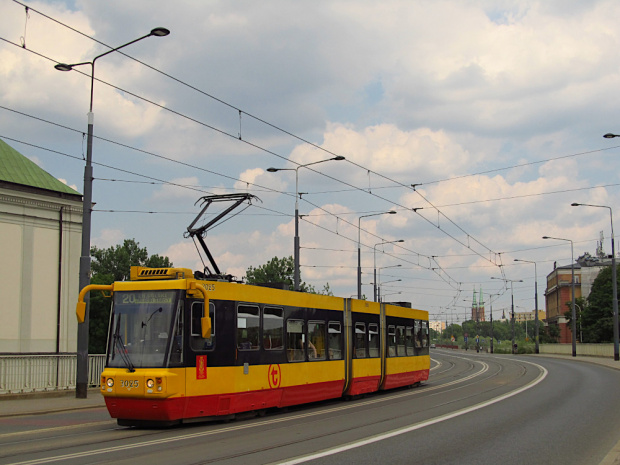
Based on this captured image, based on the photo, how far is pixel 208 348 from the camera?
1471 cm

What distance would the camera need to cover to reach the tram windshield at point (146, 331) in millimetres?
13906

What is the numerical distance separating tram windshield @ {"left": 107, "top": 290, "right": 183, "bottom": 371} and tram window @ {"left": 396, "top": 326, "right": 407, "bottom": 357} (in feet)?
41.4

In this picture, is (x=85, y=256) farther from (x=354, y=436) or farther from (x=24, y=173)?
(x=24, y=173)

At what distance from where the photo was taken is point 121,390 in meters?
13.8

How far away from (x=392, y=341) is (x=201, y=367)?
11449 mm

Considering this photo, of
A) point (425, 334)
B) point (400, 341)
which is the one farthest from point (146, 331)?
point (425, 334)

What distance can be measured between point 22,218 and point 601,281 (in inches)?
3475

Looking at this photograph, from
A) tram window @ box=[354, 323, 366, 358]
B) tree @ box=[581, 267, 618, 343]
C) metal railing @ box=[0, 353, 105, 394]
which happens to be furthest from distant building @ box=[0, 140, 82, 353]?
tree @ box=[581, 267, 618, 343]

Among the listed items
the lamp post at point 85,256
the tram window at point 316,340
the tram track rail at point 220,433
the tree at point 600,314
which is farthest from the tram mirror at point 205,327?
the tree at point 600,314

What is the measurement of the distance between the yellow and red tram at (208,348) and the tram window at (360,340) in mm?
1514

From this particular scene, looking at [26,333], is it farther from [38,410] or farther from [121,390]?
[121,390]

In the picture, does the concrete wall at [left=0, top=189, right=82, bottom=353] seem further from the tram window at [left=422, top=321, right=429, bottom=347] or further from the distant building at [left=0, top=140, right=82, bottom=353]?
the tram window at [left=422, top=321, right=429, bottom=347]

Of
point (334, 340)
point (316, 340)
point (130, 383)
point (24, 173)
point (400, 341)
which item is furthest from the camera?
point (24, 173)

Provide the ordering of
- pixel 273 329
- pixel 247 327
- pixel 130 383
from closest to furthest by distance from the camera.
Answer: pixel 130 383
pixel 247 327
pixel 273 329
